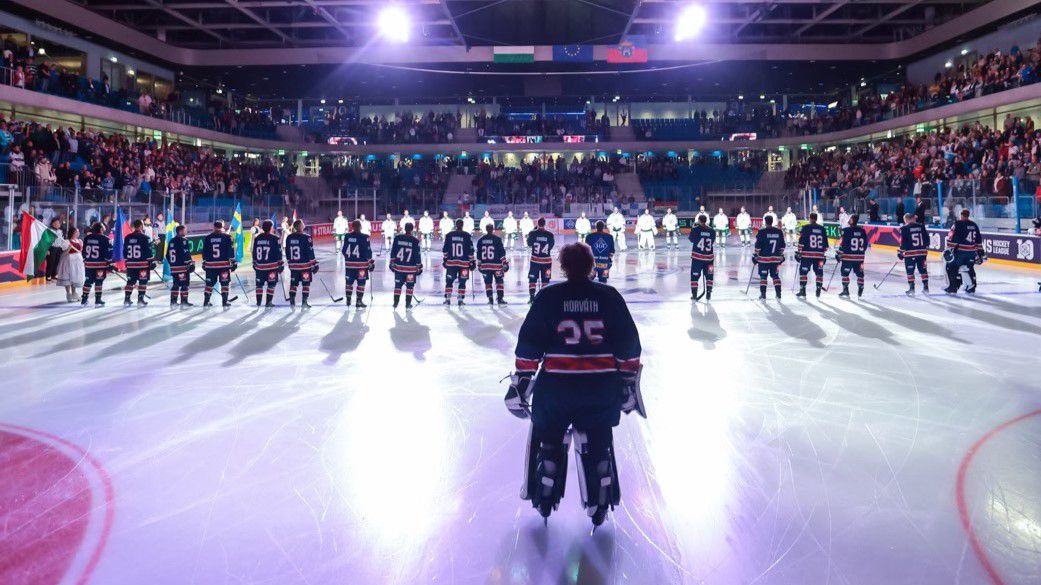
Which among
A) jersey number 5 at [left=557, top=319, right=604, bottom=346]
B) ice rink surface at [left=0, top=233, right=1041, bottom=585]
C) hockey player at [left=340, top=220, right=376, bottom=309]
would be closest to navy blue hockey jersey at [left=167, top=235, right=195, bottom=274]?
hockey player at [left=340, top=220, right=376, bottom=309]

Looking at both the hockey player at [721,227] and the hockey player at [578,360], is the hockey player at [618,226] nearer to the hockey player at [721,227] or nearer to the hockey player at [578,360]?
the hockey player at [721,227]

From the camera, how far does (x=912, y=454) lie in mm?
5711

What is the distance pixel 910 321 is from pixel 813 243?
303cm

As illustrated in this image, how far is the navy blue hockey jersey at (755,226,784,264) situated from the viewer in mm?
14648

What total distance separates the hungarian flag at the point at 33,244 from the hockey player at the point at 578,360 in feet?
52.3

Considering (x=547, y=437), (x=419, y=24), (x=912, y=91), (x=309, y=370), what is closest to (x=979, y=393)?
(x=547, y=437)

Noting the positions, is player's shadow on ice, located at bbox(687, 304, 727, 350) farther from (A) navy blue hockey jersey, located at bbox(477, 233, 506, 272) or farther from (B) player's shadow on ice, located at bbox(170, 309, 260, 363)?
(B) player's shadow on ice, located at bbox(170, 309, 260, 363)

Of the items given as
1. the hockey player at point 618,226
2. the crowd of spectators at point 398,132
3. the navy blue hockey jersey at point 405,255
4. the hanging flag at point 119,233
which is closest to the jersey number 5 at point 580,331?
the navy blue hockey jersey at point 405,255

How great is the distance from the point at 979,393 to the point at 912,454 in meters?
2.36

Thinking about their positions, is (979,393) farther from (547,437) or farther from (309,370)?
(309,370)

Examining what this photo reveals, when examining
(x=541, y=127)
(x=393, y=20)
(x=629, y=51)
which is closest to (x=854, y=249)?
(x=393, y=20)

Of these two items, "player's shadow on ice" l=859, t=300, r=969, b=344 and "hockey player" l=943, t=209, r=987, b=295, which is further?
"hockey player" l=943, t=209, r=987, b=295

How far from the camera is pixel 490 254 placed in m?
14.3

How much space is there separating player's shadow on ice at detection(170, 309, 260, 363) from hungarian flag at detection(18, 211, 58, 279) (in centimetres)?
642
